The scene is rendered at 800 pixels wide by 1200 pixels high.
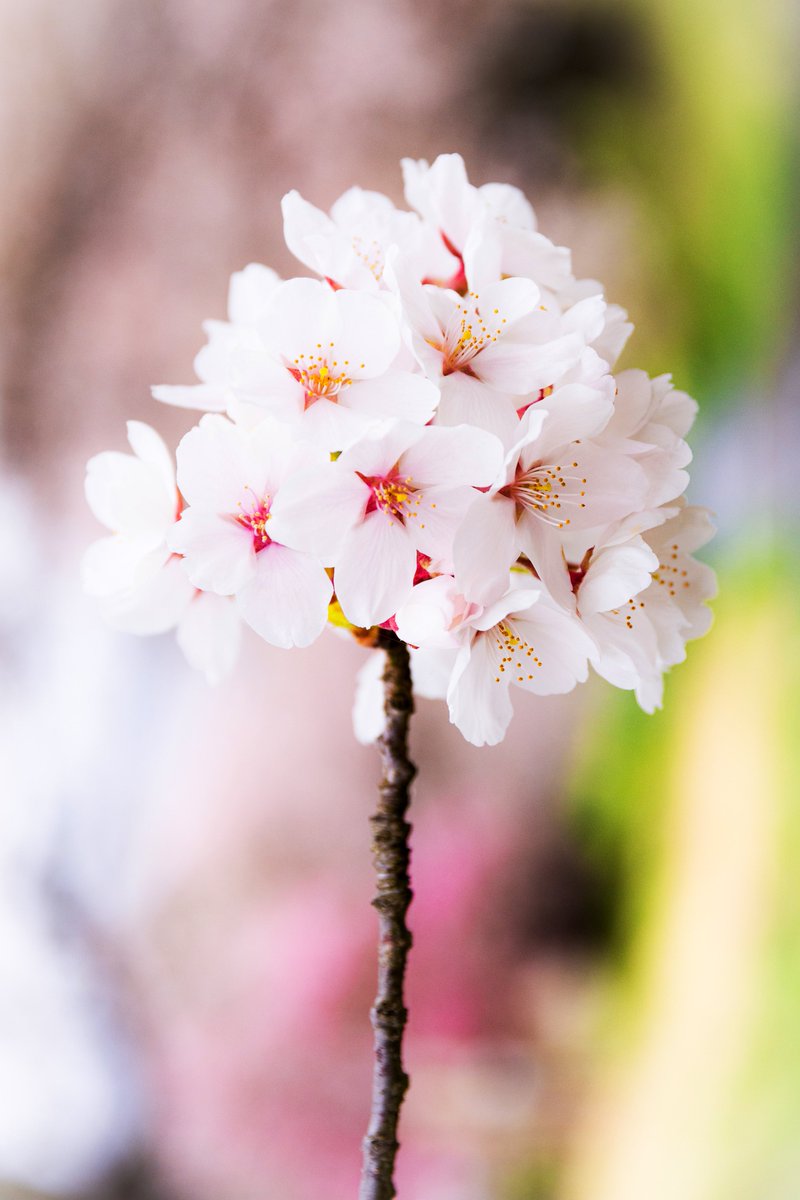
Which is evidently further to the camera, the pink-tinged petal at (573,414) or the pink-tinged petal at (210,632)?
the pink-tinged petal at (210,632)

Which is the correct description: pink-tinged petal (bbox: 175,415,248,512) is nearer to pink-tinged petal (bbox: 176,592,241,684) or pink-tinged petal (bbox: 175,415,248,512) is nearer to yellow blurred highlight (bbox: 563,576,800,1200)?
pink-tinged petal (bbox: 176,592,241,684)

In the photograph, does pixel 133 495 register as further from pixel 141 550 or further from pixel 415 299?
pixel 415 299

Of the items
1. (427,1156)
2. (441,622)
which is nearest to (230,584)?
(441,622)

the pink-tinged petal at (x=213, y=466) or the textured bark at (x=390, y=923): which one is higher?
the pink-tinged petal at (x=213, y=466)

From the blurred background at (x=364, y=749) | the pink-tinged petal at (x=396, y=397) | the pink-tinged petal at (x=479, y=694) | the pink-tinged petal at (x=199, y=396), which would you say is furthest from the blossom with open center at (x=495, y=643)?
the blurred background at (x=364, y=749)

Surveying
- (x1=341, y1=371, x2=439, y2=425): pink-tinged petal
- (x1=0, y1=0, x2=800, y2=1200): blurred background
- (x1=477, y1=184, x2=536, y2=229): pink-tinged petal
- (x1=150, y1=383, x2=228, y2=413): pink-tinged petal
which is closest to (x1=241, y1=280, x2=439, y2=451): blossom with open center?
(x1=341, y1=371, x2=439, y2=425): pink-tinged petal

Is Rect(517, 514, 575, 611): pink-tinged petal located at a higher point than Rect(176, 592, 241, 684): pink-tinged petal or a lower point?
higher

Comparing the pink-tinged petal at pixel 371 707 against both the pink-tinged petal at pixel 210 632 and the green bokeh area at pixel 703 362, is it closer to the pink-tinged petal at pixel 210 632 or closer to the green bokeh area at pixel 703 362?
the pink-tinged petal at pixel 210 632
